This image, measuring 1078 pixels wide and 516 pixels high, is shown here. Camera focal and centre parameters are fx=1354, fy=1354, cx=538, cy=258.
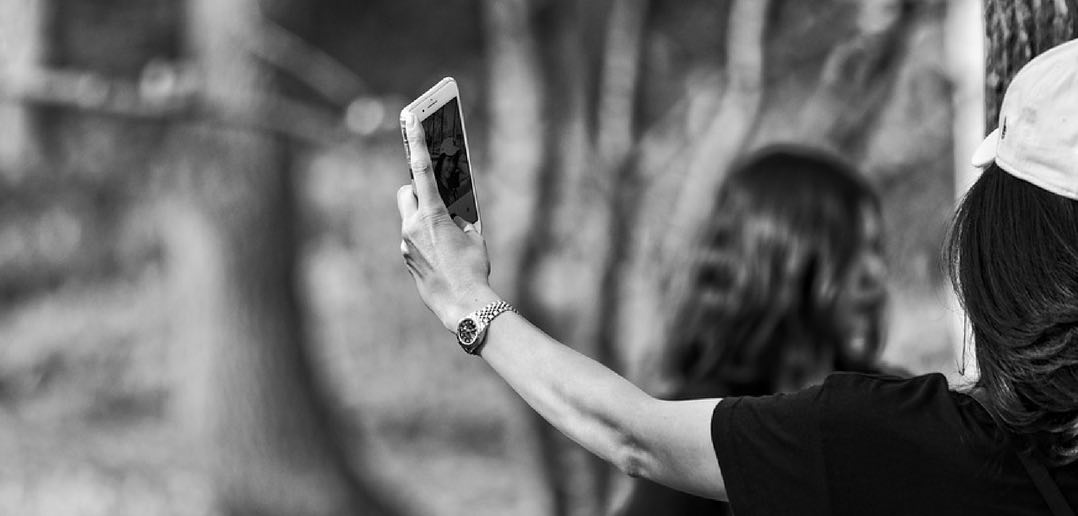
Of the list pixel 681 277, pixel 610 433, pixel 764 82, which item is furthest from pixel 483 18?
pixel 610 433

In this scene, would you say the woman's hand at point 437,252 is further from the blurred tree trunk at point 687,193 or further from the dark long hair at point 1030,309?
the blurred tree trunk at point 687,193

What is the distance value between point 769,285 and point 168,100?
18.2 ft

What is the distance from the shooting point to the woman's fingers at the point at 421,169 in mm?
1533

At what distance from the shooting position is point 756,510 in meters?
1.30

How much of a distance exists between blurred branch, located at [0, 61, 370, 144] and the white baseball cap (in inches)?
225

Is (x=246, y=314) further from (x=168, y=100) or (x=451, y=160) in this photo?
(x=451, y=160)

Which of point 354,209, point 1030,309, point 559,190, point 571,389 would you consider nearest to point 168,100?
point 354,209

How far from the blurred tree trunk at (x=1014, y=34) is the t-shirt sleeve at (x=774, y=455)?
3.06ft

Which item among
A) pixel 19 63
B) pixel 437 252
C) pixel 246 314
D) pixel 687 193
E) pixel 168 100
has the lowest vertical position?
pixel 246 314

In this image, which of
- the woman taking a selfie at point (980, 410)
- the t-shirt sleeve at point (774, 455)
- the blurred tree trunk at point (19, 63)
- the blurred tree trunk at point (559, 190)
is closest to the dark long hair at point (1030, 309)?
the woman taking a selfie at point (980, 410)

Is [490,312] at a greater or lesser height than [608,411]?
greater

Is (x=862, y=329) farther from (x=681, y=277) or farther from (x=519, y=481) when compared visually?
(x=519, y=481)

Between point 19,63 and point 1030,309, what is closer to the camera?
point 1030,309

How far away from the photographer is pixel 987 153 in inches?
53.6
